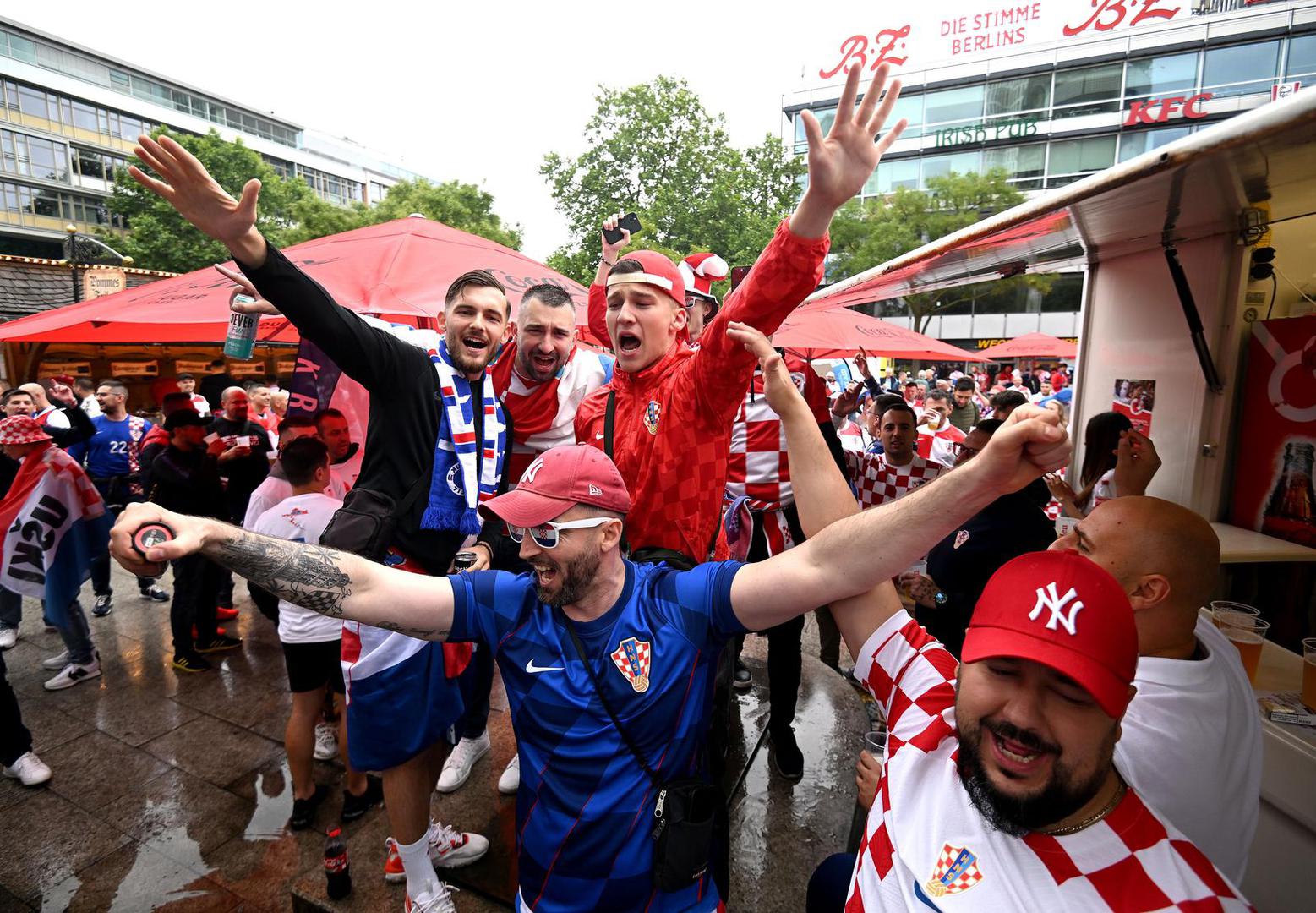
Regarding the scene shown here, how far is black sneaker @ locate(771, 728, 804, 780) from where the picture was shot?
3719mm

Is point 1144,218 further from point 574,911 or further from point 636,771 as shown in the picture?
point 574,911

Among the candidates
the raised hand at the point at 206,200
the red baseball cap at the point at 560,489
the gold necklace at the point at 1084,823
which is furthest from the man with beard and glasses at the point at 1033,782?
the raised hand at the point at 206,200

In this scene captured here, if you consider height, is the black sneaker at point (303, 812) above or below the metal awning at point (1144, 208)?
below

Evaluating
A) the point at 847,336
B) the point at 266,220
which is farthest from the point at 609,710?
the point at 266,220

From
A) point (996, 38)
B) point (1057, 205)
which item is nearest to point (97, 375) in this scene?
point (1057, 205)

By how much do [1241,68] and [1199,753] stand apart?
4310 centimetres

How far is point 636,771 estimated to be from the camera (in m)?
1.84

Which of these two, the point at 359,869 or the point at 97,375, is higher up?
the point at 97,375

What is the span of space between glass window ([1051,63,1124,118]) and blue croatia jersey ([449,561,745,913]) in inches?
1650

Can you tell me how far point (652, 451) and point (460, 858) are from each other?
2.14 meters

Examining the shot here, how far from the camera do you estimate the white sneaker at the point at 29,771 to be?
3.73 m

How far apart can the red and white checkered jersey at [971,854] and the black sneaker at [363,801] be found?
2.73m

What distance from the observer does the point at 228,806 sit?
358 cm

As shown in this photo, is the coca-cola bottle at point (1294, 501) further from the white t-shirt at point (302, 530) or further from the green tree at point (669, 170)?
the green tree at point (669, 170)
